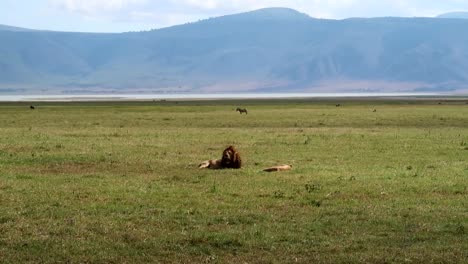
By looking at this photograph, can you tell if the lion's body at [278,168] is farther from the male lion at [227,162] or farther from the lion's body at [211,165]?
the lion's body at [211,165]

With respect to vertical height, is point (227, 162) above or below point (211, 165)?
above

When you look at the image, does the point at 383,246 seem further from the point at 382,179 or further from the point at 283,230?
the point at 382,179

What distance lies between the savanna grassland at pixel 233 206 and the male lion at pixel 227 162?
0.41 metres

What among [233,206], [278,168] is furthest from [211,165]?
[233,206]

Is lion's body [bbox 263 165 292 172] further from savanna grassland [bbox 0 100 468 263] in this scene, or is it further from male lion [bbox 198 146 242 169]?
male lion [bbox 198 146 242 169]

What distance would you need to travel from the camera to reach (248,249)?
12188 mm

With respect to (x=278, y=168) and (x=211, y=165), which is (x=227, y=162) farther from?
(x=278, y=168)

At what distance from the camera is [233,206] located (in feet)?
51.1

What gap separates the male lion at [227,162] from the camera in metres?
22.1

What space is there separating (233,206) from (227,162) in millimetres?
6761

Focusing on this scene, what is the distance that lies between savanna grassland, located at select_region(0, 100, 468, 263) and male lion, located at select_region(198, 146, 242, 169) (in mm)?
408

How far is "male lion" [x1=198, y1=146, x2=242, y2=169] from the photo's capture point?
22.1 meters

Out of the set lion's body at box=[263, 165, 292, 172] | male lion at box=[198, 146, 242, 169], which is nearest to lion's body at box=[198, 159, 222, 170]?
male lion at box=[198, 146, 242, 169]

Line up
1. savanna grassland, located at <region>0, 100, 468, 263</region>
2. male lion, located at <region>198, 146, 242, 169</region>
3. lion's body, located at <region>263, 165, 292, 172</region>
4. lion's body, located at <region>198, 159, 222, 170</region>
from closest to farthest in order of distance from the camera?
1. savanna grassland, located at <region>0, 100, 468, 263</region>
2. lion's body, located at <region>263, 165, 292, 172</region>
3. male lion, located at <region>198, 146, 242, 169</region>
4. lion's body, located at <region>198, 159, 222, 170</region>
